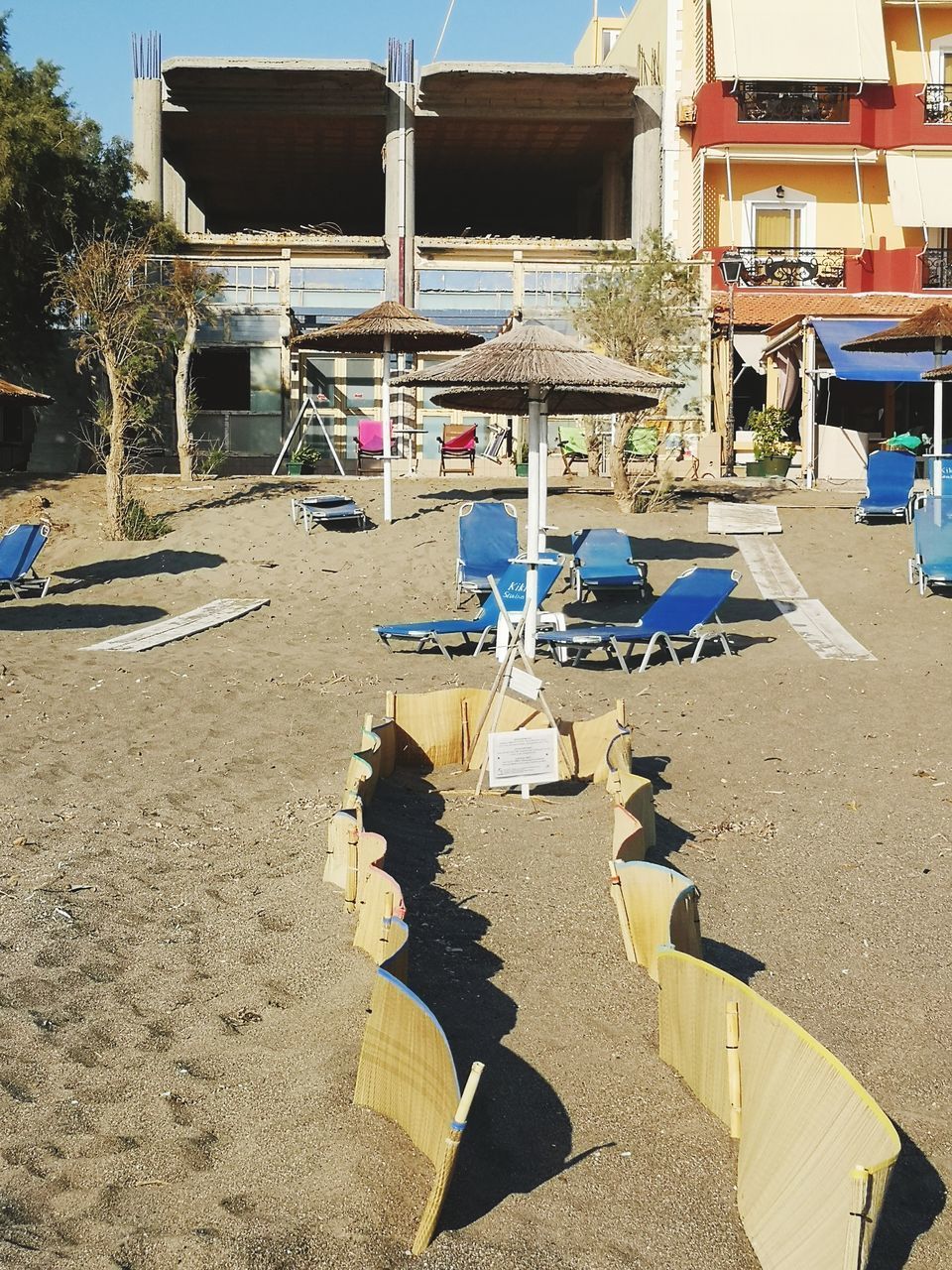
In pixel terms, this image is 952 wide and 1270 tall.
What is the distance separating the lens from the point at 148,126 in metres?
27.1

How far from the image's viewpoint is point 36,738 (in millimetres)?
7445

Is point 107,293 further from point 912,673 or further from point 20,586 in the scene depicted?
point 912,673

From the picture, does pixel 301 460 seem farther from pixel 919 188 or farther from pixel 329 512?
pixel 919 188

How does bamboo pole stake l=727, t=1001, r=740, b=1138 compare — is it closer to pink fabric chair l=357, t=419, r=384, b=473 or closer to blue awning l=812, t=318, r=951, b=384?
blue awning l=812, t=318, r=951, b=384

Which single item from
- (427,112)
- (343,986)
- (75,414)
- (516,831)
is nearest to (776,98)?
(427,112)

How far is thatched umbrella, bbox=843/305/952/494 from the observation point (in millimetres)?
14836

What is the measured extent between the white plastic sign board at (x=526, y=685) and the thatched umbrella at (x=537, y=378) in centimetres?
183

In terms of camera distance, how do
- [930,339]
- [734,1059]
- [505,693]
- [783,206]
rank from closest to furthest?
1. [734,1059]
2. [505,693]
3. [930,339]
4. [783,206]

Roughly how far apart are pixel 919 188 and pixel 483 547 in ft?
56.3

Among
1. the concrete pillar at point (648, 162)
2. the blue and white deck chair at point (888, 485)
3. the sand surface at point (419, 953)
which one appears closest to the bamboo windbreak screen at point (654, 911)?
the sand surface at point (419, 953)

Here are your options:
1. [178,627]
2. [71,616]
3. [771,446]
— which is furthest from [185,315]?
[178,627]

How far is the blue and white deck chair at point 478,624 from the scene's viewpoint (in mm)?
10297

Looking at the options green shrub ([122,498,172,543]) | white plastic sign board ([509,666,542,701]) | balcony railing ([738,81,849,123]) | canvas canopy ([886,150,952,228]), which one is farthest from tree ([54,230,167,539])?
canvas canopy ([886,150,952,228])

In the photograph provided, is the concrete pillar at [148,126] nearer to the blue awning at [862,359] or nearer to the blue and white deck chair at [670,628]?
the blue awning at [862,359]
